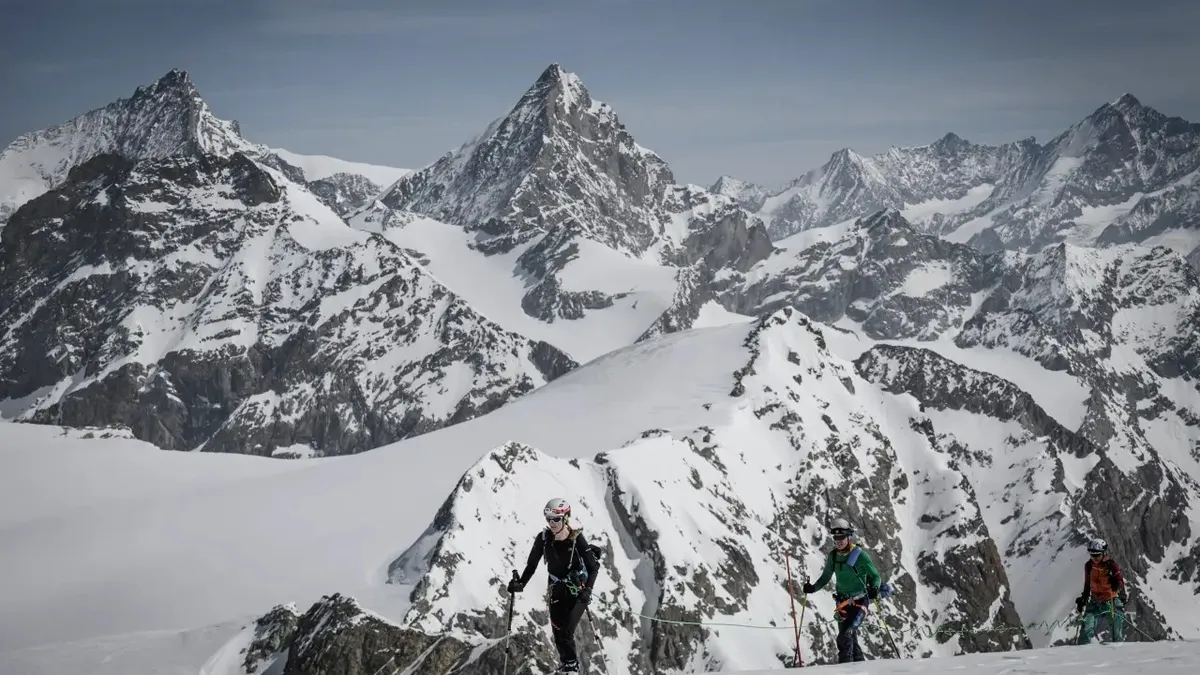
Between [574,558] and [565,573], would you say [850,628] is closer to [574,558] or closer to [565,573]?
[574,558]

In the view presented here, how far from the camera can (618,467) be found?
373 feet

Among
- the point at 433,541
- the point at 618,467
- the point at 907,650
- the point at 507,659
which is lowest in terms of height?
the point at 907,650

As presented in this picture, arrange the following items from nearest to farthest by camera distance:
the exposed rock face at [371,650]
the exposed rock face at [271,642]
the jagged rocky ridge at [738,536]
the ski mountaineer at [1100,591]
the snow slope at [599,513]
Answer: the ski mountaineer at [1100,591] < the exposed rock face at [371,650] < the exposed rock face at [271,642] < the jagged rocky ridge at [738,536] < the snow slope at [599,513]

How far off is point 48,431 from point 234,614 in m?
96.2

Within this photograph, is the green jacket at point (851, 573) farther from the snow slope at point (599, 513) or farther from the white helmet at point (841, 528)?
the snow slope at point (599, 513)

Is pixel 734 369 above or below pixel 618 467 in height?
→ above

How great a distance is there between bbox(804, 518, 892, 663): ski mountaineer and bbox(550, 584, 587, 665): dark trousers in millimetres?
5617

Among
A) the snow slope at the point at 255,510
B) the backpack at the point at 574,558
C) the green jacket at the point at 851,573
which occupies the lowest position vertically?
the green jacket at the point at 851,573

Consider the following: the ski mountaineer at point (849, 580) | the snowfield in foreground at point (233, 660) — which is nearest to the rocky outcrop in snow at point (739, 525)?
the ski mountaineer at point (849, 580)

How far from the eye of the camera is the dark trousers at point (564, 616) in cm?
2442

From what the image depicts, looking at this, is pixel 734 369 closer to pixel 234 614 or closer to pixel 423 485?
pixel 423 485

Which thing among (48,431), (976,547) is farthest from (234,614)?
(976,547)

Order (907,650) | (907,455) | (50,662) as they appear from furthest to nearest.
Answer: (907,455) < (907,650) < (50,662)

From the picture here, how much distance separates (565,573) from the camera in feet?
80.3
